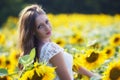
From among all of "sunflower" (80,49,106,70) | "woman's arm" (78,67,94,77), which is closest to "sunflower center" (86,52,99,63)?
"sunflower" (80,49,106,70)

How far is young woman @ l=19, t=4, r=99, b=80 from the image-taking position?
3.93m

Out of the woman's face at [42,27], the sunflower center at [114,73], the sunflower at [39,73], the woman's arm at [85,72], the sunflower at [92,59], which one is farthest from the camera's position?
the sunflower at [92,59]

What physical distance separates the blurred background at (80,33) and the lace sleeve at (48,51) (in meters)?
0.27

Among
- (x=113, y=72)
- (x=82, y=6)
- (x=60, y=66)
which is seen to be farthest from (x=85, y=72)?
(x=82, y=6)

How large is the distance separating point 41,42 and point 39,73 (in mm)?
689

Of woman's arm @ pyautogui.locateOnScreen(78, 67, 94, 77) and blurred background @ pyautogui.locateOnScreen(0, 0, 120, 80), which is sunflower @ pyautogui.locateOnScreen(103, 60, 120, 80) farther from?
woman's arm @ pyautogui.locateOnScreen(78, 67, 94, 77)

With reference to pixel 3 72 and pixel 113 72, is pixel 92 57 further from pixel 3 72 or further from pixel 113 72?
pixel 3 72

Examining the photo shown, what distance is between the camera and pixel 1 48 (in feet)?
25.6

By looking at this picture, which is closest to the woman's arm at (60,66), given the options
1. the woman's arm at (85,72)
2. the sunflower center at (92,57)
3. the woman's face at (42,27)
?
the woman's face at (42,27)

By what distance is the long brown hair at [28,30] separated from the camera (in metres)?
4.04

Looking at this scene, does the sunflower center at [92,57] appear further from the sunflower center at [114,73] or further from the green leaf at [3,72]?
the green leaf at [3,72]

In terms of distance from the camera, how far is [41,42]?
160 inches

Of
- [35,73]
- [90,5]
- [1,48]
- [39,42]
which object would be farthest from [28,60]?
[90,5]

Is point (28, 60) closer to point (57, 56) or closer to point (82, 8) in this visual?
point (57, 56)
